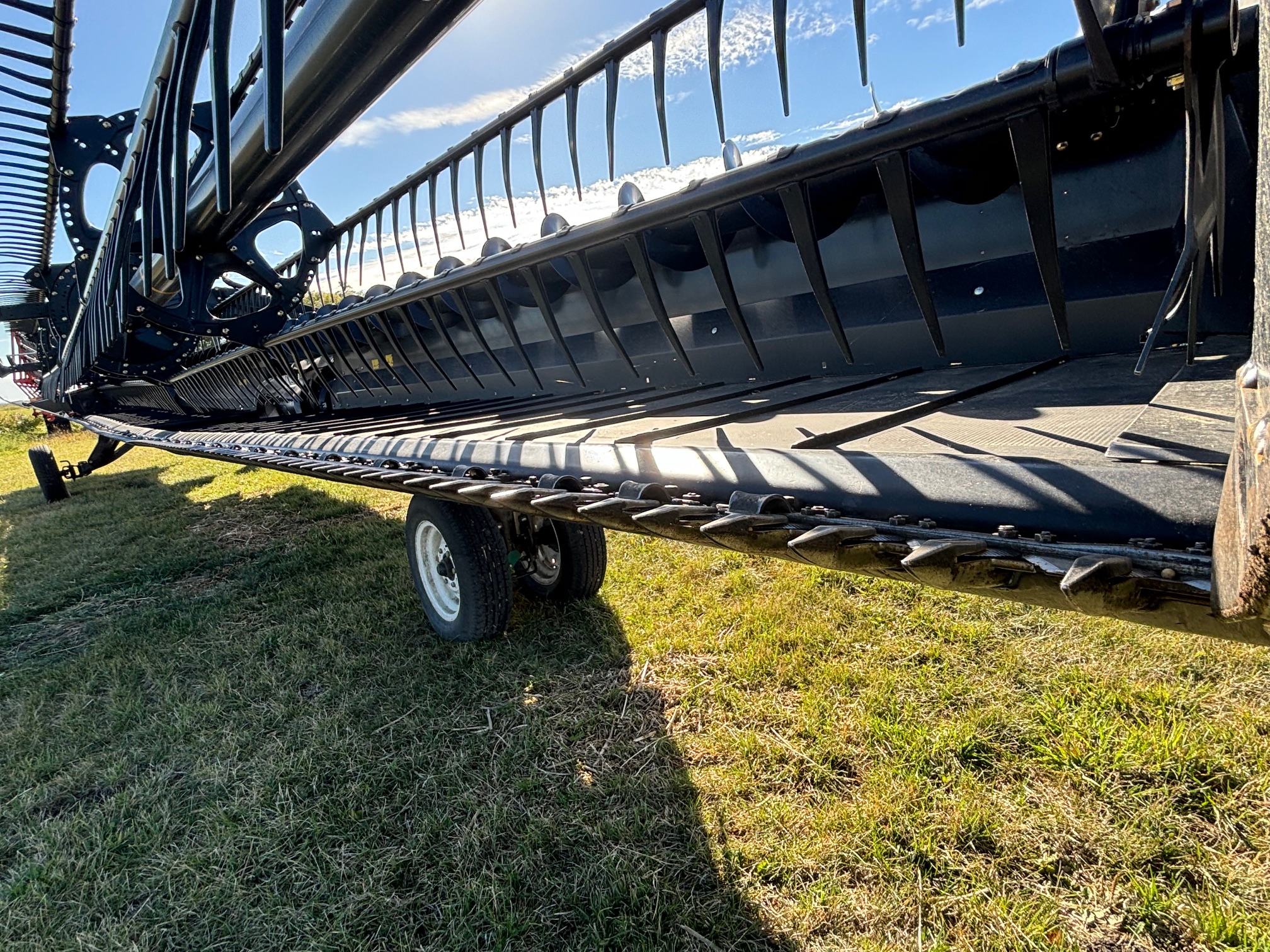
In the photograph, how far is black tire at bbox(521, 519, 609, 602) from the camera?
3191mm

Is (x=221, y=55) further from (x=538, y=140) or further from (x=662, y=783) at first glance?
(x=662, y=783)

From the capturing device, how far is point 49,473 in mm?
8695

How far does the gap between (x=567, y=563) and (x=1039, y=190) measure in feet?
7.81

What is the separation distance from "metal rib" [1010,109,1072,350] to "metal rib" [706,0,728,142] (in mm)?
1017

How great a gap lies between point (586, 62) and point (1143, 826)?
2905mm

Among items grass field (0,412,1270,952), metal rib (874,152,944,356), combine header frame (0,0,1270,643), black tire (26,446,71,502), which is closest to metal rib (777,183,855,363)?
combine header frame (0,0,1270,643)

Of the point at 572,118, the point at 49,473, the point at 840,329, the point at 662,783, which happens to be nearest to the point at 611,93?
the point at 572,118

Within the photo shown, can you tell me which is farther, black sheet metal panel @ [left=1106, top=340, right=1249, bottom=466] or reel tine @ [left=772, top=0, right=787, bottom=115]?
reel tine @ [left=772, top=0, right=787, bottom=115]

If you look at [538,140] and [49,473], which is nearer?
[538,140]

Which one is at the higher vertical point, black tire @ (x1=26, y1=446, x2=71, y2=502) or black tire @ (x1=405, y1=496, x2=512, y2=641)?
black tire @ (x1=26, y1=446, x2=71, y2=502)

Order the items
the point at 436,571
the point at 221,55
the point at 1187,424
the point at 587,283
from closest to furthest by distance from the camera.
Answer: the point at 1187,424
the point at 221,55
the point at 587,283
the point at 436,571

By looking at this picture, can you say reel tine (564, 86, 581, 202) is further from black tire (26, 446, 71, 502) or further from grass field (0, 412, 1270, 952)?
black tire (26, 446, 71, 502)

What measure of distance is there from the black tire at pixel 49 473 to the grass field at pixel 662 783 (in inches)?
276

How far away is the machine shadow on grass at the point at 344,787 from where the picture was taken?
165 cm
